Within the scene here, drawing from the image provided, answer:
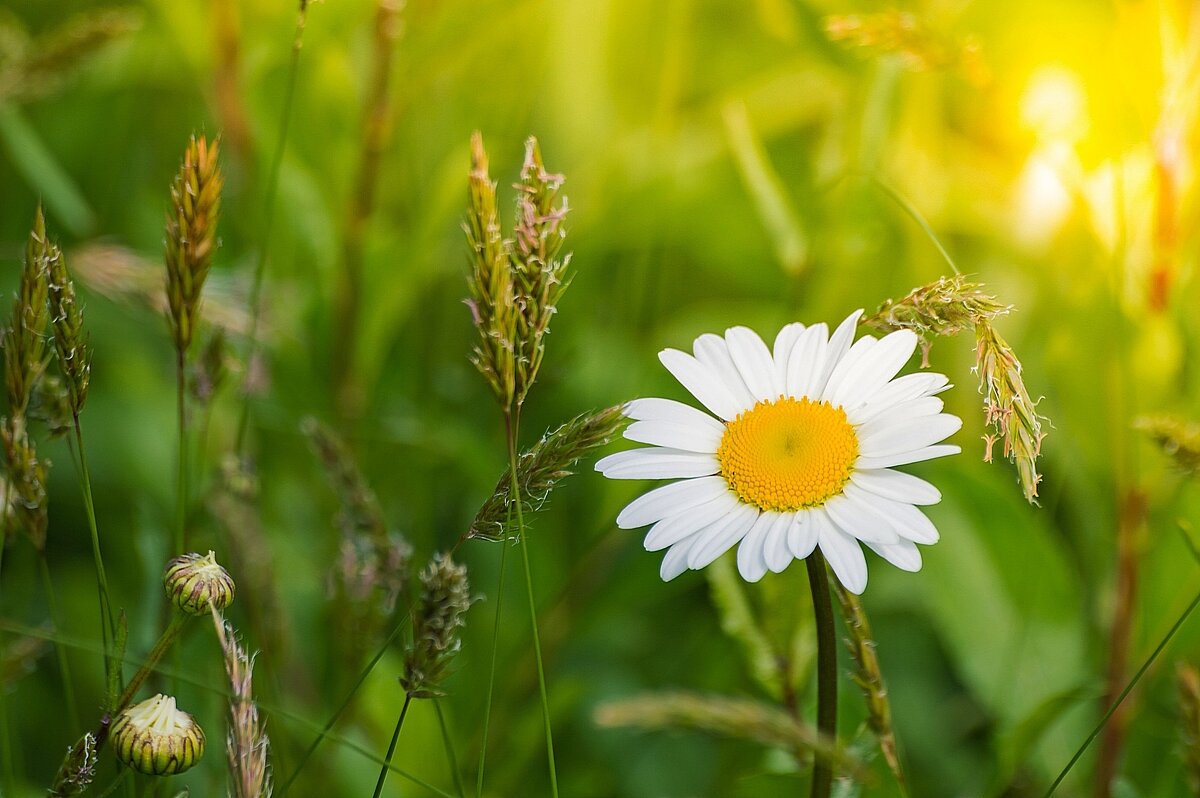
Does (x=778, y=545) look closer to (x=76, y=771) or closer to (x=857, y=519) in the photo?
(x=857, y=519)

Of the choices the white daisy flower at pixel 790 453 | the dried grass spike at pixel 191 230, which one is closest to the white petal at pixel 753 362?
the white daisy flower at pixel 790 453

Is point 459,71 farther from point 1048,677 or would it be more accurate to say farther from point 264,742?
point 264,742

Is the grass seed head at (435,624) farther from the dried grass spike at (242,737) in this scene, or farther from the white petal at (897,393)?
the white petal at (897,393)

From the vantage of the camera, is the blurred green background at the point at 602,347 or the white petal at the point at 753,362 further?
the blurred green background at the point at 602,347

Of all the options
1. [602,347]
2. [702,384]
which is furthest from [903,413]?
[602,347]

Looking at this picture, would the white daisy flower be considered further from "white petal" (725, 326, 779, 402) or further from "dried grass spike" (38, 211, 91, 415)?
"dried grass spike" (38, 211, 91, 415)

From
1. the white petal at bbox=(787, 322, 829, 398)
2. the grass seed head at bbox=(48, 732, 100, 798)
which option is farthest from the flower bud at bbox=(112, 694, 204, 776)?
the white petal at bbox=(787, 322, 829, 398)
